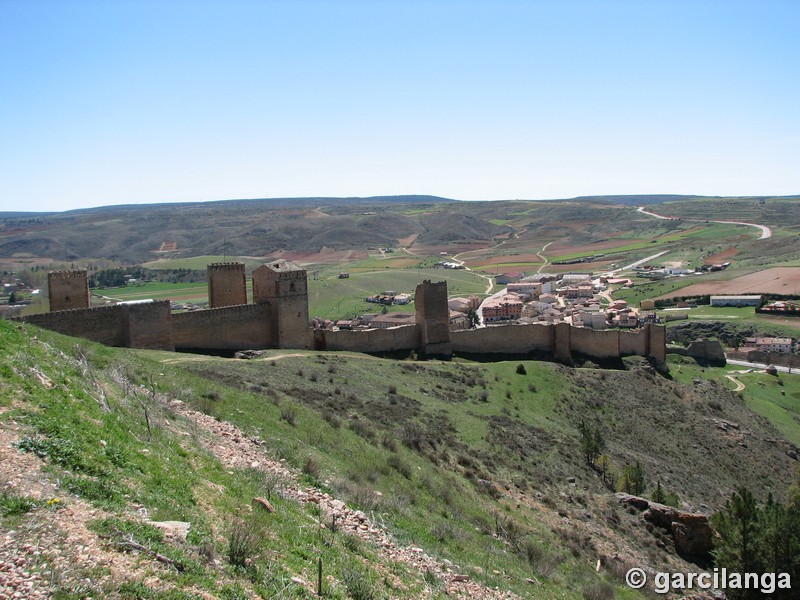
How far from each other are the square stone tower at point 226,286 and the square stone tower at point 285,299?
0.58m

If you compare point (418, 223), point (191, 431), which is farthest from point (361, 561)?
point (418, 223)

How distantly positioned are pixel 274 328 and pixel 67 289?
7.36 meters

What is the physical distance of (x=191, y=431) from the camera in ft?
36.3

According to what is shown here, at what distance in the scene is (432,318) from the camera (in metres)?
30.5

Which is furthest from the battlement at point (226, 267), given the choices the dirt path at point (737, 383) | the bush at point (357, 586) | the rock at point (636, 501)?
the dirt path at point (737, 383)

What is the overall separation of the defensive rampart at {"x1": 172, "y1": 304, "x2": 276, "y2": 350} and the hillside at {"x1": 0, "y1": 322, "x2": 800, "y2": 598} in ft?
6.70

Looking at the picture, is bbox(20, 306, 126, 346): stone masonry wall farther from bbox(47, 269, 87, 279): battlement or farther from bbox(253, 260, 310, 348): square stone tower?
bbox(253, 260, 310, 348): square stone tower

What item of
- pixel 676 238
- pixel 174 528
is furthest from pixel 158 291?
pixel 676 238

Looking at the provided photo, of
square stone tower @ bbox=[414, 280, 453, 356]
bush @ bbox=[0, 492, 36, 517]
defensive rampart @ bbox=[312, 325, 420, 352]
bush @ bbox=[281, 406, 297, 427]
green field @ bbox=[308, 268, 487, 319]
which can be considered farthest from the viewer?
green field @ bbox=[308, 268, 487, 319]

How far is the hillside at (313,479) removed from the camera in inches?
242

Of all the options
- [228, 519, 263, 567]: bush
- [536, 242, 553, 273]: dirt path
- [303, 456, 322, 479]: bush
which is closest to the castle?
[303, 456, 322, 479]: bush

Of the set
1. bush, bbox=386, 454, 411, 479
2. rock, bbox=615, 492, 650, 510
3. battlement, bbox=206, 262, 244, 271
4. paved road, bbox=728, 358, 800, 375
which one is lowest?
paved road, bbox=728, 358, 800, 375

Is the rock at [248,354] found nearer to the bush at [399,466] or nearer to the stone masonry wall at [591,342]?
the bush at [399,466]

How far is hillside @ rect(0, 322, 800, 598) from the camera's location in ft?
20.1
